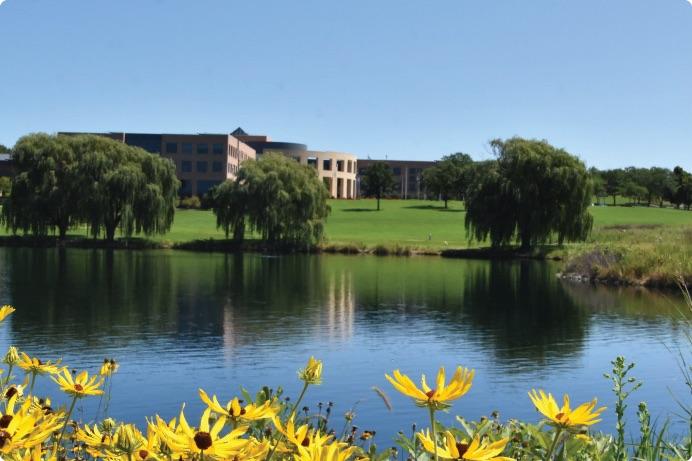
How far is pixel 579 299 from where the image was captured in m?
22.5

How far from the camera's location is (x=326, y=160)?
98.0 metres

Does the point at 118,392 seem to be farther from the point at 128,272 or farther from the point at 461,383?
the point at 128,272

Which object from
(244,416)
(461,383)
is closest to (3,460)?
(244,416)


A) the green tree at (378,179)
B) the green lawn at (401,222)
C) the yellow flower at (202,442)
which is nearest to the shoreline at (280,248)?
the green lawn at (401,222)

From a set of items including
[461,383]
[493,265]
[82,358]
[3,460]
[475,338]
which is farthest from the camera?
[493,265]

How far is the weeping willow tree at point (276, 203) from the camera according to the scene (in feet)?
133

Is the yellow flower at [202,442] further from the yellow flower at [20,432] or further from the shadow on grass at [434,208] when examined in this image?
the shadow on grass at [434,208]

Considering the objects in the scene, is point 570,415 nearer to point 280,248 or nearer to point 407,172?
point 280,248

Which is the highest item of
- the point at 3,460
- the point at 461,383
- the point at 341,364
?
the point at 461,383

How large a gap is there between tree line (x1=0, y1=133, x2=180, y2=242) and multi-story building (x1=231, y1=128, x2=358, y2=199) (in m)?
52.6

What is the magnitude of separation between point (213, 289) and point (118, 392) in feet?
43.3

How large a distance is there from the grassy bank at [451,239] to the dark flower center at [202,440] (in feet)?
39.9

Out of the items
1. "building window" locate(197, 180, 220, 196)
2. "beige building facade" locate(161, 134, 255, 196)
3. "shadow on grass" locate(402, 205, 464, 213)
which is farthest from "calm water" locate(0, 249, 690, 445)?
"building window" locate(197, 180, 220, 196)

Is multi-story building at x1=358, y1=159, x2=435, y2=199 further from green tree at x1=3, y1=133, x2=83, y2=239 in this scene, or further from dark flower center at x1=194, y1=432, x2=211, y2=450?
dark flower center at x1=194, y1=432, x2=211, y2=450
